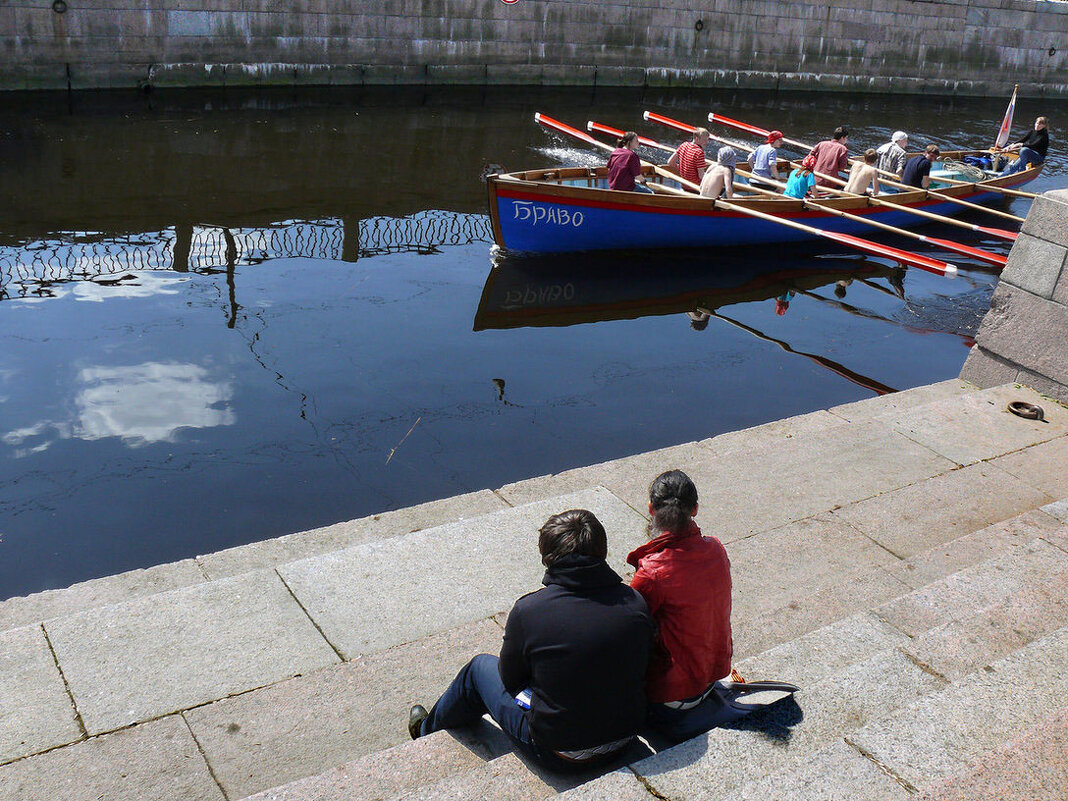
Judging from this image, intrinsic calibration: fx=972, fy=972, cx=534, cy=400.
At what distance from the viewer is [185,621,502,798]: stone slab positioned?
4395 mm

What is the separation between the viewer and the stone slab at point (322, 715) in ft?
14.4

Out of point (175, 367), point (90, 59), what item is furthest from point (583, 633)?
point (90, 59)

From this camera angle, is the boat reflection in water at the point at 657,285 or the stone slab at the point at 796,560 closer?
the stone slab at the point at 796,560

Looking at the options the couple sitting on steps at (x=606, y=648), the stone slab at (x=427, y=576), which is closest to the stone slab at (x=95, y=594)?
the stone slab at (x=427, y=576)

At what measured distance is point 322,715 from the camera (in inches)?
184

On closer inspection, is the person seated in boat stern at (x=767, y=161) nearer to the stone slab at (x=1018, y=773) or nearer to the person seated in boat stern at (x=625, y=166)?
the person seated in boat stern at (x=625, y=166)

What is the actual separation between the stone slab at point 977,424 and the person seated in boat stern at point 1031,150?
43.9 feet

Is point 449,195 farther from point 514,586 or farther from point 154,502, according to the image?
point 514,586

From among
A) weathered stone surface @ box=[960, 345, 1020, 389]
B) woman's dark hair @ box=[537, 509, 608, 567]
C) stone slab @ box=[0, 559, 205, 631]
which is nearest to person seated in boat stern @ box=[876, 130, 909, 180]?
weathered stone surface @ box=[960, 345, 1020, 389]

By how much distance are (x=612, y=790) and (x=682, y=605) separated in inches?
32.5

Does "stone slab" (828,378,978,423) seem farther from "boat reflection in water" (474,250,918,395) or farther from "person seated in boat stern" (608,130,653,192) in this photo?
"person seated in boat stern" (608,130,653,192)

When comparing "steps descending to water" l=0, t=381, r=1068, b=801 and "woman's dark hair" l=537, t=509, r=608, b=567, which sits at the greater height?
"woman's dark hair" l=537, t=509, r=608, b=567

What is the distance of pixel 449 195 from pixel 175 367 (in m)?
8.10

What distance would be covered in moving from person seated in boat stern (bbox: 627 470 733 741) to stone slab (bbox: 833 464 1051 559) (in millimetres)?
2667
